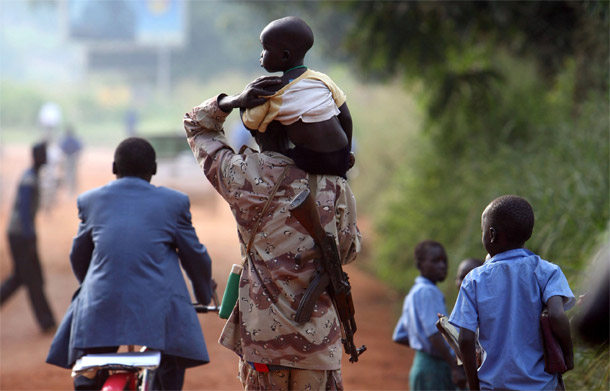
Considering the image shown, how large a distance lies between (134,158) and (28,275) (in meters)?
5.43

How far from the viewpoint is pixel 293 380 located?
335cm

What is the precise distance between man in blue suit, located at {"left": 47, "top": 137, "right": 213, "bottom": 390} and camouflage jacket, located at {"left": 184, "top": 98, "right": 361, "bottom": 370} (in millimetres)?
699

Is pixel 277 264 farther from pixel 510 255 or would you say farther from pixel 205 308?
pixel 205 308

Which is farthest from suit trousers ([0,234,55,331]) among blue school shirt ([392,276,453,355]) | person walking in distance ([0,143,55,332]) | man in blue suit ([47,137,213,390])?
blue school shirt ([392,276,453,355])

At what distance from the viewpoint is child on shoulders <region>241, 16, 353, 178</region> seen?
10.6 ft

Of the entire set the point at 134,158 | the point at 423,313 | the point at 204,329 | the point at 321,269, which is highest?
the point at 134,158

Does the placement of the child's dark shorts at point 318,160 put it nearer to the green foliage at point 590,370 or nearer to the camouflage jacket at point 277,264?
the camouflage jacket at point 277,264

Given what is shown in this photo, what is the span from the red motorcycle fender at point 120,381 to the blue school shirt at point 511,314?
1581 millimetres

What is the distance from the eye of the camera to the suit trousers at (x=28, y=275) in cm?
891

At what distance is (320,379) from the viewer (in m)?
3.32

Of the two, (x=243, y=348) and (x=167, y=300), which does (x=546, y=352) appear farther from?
(x=167, y=300)

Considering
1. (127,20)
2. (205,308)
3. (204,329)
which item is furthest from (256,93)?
(127,20)

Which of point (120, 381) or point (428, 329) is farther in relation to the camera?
point (428, 329)

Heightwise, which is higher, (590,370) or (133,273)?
A: (133,273)
